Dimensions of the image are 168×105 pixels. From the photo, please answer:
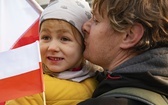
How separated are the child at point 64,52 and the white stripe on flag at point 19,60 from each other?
0.20 metres

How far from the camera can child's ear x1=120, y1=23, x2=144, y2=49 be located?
1.96 metres

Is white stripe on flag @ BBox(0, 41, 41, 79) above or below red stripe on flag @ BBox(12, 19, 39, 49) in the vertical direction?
below

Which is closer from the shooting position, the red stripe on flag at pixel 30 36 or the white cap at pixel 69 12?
the red stripe on flag at pixel 30 36

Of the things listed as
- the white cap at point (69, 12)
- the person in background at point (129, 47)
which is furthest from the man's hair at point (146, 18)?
the white cap at point (69, 12)

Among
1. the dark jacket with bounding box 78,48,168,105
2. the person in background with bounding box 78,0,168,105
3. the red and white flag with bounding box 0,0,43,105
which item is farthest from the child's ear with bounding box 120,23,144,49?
the red and white flag with bounding box 0,0,43,105

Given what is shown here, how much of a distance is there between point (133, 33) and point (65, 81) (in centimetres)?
53

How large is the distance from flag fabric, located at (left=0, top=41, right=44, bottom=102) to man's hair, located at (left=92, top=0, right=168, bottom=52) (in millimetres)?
475

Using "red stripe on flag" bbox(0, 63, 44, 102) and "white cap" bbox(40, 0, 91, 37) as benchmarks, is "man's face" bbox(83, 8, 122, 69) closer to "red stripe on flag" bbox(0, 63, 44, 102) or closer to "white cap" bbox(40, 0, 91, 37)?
"white cap" bbox(40, 0, 91, 37)

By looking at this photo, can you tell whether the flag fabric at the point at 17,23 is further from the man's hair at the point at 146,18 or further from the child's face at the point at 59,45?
the man's hair at the point at 146,18

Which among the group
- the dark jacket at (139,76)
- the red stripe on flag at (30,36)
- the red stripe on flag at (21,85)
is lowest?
the dark jacket at (139,76)

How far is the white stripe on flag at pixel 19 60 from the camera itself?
6.64 ft

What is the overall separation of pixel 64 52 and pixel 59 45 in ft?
0.17

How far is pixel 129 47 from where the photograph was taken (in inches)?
78.4

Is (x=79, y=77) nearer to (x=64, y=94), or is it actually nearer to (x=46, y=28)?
(x=64, y=94)
